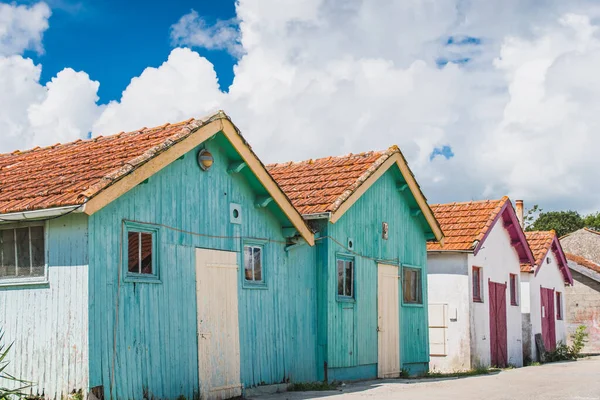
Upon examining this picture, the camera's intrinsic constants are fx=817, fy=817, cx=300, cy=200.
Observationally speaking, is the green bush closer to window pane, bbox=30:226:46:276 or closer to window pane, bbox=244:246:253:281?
window pane, bbox=244:246:253:281

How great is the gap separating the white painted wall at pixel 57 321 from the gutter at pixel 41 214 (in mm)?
327

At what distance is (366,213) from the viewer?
678 inches

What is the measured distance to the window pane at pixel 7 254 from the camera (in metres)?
11.2

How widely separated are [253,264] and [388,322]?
4.89m

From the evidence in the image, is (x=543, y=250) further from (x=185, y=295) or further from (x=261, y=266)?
(x=185, y=295)

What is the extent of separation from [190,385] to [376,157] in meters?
7.19

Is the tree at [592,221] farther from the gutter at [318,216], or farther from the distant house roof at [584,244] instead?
the gutter at [318,216]

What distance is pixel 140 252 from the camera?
1155 cm

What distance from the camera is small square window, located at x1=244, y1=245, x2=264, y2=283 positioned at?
13875 millimetres

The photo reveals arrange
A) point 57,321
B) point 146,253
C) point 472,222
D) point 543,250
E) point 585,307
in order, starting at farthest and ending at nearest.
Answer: point 585,307
point 543,250
point 472,222
point 146,253
point 57,321

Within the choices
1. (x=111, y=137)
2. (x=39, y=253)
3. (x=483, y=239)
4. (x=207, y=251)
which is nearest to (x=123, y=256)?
(x=39, y=253)

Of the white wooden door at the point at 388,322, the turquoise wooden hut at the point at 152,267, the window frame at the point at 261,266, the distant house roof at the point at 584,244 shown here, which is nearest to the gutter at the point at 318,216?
the turquoise wooden hut at the point at 152,267

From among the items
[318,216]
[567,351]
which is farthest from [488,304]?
[318,216]

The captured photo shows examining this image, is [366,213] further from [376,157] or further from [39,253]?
[39,253]
